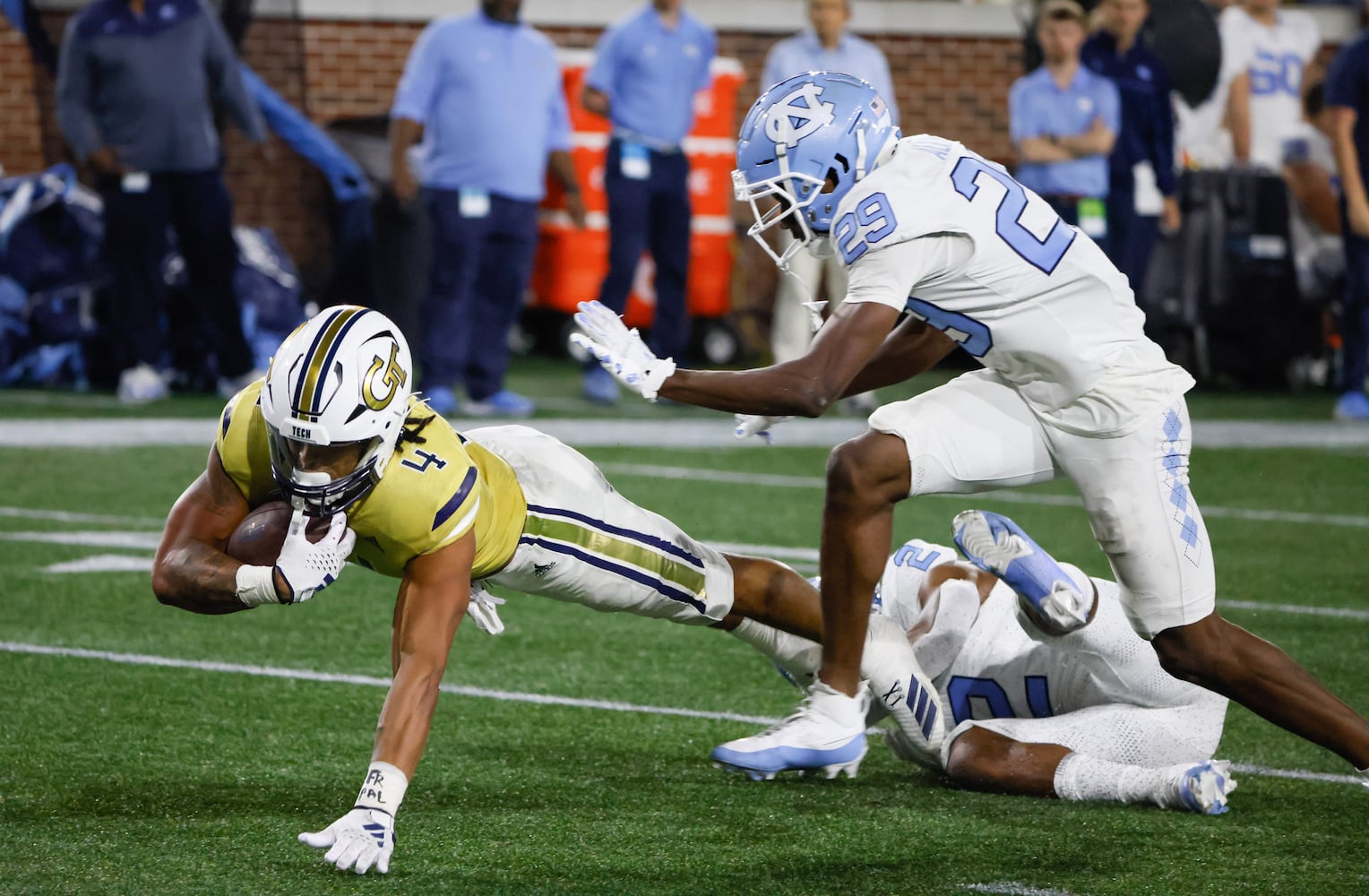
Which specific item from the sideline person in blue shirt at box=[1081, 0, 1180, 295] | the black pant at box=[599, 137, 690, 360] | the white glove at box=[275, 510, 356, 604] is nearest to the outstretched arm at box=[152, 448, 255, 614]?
the white glove at box=[275, 510, 356, 604]

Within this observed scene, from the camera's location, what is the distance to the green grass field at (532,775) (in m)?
3.50

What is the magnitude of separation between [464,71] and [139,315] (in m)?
2.21

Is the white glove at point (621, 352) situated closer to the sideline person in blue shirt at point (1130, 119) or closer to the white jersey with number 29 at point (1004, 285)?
the white jersey with number 29 at point (1004, 285)

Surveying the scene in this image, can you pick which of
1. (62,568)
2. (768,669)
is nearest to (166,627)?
(62,568)

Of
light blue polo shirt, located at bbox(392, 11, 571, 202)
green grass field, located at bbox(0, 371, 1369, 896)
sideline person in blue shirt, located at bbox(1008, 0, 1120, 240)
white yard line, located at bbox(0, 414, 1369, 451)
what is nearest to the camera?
green grass field, located at bbox(0, 371, 1369, 896)

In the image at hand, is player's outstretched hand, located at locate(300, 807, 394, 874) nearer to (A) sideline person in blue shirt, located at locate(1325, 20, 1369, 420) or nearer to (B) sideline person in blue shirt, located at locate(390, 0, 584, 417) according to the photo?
(B) sideline person in blue shirt, located at locate(390, 0, 584, 417)

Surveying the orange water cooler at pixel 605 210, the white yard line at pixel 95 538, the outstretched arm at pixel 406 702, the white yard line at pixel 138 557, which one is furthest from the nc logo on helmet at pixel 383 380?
the orange water cooler at pixel 605 210

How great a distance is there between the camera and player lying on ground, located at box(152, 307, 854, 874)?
3.49 meters

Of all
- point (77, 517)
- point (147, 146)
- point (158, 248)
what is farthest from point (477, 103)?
point (77, 517)

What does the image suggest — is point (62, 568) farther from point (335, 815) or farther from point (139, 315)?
point (139, 315)

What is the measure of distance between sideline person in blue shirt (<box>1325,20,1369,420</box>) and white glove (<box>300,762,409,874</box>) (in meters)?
7.68

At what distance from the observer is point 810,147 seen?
3.99m

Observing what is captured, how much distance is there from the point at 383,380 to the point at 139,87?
728 cm

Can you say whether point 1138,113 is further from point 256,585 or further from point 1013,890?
point 256,585
